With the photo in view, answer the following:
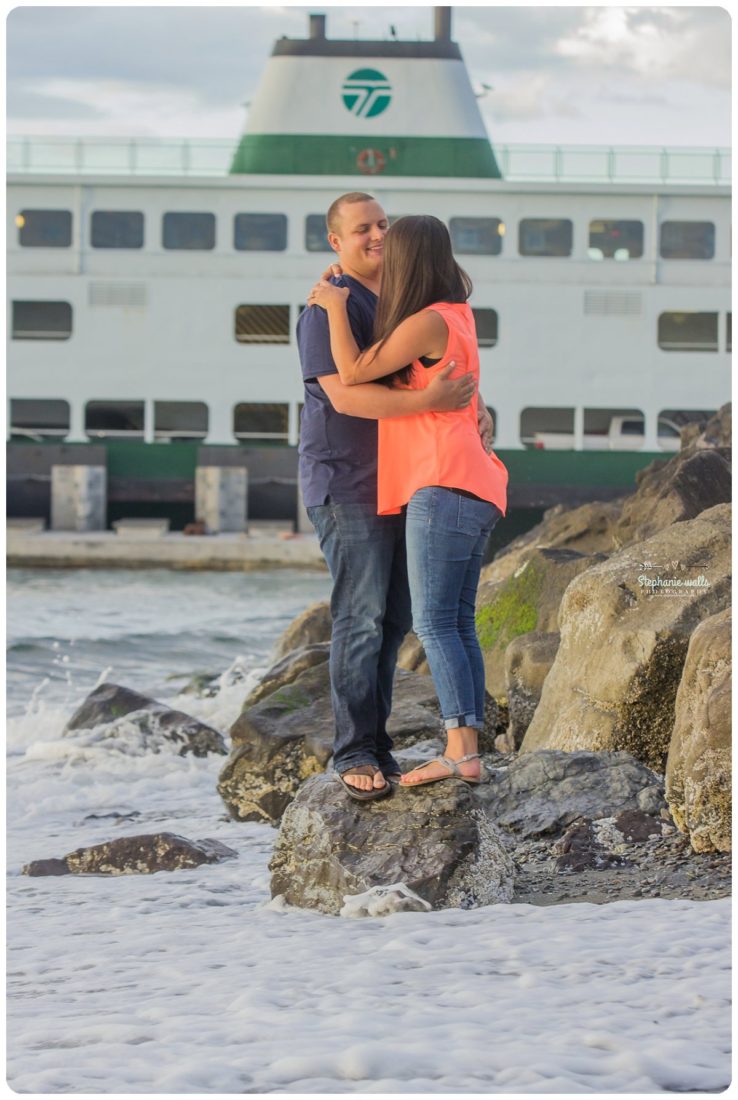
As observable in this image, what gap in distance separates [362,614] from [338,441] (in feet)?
1.60

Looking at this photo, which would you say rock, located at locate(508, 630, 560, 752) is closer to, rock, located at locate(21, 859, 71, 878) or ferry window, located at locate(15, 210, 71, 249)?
rock, located at locate(21, 859, 71, 878)

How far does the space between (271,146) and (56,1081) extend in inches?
733

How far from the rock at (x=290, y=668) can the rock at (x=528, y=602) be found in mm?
814

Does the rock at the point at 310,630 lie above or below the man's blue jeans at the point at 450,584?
below

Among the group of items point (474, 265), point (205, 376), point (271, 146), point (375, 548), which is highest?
point (271, 146)

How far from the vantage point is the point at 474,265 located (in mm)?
20453

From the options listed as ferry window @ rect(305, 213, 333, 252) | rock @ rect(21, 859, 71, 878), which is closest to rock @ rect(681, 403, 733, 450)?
rock @ rect(21, 859, 71, 878)

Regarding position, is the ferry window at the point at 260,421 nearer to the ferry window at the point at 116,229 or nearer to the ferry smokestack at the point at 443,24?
the ferry window at the point at 116,229

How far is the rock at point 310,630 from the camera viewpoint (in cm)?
935

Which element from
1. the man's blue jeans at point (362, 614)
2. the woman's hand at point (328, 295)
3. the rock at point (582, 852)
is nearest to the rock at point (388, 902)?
the man's blue jeans at point (362, 614)

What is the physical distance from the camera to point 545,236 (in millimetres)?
20562

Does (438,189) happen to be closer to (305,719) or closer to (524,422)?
(524,422)

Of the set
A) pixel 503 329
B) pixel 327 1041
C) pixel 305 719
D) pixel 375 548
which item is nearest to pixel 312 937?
pixel 327 1041

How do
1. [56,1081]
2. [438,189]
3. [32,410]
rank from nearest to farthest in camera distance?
[56,1081] < [438,189] < [32,410]
